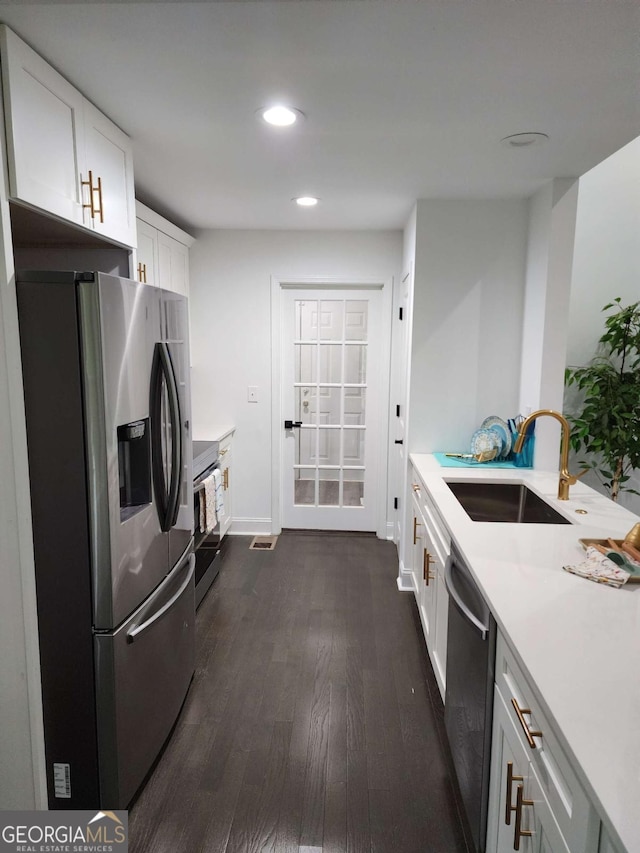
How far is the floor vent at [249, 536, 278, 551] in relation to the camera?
4130 mm

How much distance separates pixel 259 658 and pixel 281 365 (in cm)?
228

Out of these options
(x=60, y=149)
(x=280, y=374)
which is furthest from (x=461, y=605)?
(x=280, y=374)

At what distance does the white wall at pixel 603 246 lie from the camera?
3.53 m

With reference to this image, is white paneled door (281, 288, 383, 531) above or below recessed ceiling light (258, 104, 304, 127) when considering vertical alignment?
below

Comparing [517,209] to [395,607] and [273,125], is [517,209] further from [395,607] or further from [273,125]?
[395,607]

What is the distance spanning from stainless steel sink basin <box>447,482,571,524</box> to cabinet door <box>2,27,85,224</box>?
2.04 m

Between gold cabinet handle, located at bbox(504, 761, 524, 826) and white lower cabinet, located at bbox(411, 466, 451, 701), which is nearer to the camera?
gold cabinet handle, located at bbox(504, 761, 524, 826)

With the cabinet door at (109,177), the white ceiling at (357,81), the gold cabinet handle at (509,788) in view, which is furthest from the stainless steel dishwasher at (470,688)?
the cabinet door at (109,177)

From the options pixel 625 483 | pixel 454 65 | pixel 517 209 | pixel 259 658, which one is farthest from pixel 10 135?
pixel 625 483

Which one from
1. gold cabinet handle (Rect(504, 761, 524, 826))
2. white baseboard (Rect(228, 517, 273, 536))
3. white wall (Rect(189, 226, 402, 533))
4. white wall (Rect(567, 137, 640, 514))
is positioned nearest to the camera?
gold cabinet handle (Rect(504, 761, 524, 826))

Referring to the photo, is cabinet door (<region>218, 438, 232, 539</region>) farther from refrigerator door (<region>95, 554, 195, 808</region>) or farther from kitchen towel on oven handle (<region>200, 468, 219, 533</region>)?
refrigerator door (<region>95, 554, 195, 808</region>)

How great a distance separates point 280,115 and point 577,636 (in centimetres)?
188

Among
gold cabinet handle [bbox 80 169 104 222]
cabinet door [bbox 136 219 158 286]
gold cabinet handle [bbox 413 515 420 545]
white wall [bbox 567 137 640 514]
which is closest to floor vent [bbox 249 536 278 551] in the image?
gold cabinet handle [bbox 413 515 420 545]

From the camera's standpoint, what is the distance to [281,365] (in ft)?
14.0
